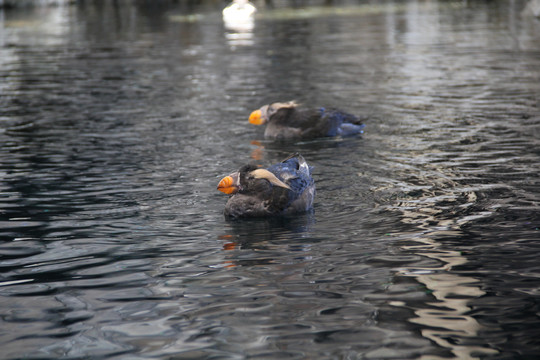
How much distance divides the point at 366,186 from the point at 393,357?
16.9ft

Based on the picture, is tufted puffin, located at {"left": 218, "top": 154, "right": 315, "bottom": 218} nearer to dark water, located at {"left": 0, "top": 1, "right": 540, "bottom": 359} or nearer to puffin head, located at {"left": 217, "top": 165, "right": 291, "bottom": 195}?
puffin head, located at {"left": 217, "top": 165, "right": 291, "bottom": 195}

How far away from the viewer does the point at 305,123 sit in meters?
15.1

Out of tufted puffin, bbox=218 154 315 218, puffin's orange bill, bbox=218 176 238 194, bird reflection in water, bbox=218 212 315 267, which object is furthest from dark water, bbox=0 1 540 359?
puffin's orange bill, bbox=218 176 238 194

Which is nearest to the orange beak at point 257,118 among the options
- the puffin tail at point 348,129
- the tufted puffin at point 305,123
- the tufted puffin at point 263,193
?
the tufted puffin at point 305,123

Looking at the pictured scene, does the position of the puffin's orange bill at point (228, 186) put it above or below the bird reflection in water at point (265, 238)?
above

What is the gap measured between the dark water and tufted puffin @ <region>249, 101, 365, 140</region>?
38 centimetres

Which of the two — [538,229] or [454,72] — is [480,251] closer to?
[538,229]

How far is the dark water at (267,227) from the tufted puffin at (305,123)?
0.38 metres

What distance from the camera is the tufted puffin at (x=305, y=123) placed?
592 inches

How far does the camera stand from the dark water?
641 cm

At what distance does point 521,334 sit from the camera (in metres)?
6.21

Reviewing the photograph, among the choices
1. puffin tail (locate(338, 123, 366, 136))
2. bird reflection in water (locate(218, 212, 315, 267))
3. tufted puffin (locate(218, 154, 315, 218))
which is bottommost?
bird reflection in water (locate(218, 212, 315, 267))

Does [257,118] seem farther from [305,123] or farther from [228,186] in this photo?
[228,186]

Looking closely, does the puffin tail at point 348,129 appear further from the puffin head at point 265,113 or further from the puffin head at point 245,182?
the puffin head at point 245,182
